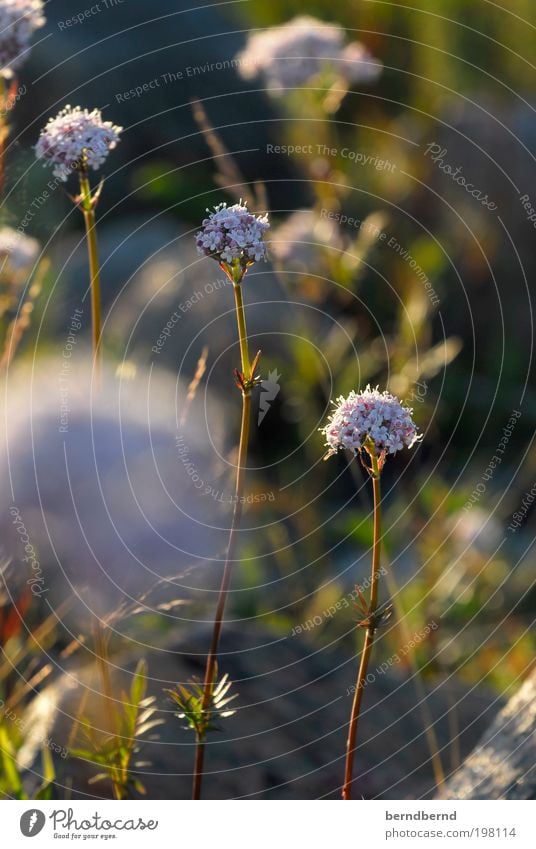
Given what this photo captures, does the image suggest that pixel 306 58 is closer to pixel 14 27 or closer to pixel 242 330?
pixel 14 27

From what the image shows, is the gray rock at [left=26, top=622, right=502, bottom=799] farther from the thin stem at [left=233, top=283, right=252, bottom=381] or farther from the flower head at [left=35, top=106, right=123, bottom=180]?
the flower head at [left=35, top=106, right=123, bottom=180]

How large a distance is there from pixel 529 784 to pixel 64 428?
3.19 feet

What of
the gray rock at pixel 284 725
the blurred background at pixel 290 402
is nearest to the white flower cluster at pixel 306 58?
the blurred background at pixel 290 402

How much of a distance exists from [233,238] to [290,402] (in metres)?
1.73

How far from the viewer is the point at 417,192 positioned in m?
4.23

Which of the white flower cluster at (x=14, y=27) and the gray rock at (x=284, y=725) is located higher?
the white flower cluster at (x=14, y=27)

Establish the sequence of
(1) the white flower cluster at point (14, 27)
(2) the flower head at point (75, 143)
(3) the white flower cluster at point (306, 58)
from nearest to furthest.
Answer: (2) the flower head at point (75, 143) → (1) the white flower cluster at point (14, 27) → (3) the white flower cluster at point (306, 58)

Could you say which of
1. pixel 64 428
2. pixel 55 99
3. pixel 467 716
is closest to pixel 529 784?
pixel 467 716

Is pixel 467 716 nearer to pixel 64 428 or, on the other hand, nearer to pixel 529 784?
pixel 529 784

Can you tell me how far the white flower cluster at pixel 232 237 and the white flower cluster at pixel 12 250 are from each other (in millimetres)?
809

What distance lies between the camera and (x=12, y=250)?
183 cm

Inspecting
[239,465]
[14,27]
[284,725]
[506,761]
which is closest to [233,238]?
[239,465]

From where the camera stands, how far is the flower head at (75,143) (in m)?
1.21

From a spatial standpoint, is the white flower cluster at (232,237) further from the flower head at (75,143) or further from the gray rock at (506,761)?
the gray rock at (506,761)
